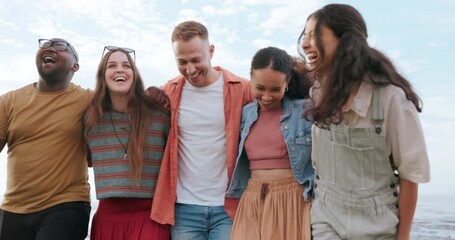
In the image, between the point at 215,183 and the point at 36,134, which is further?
the point at 36,134

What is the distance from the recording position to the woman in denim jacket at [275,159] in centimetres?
318

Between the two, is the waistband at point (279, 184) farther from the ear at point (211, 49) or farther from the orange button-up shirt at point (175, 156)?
the ear at point (211, 49)

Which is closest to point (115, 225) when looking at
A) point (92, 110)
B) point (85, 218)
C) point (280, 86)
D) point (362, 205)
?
point (85, 218)

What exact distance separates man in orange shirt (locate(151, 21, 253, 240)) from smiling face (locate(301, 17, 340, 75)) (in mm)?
990

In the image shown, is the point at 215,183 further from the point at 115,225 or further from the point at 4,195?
the point at 4,195

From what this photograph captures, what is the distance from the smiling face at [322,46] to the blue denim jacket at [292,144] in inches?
21.5

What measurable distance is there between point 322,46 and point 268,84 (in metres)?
0.62

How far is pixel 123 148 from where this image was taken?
12.1 ft

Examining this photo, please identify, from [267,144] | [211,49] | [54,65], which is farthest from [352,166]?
[54,65]

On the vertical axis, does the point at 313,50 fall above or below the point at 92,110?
above

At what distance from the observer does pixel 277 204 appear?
3.20 metres

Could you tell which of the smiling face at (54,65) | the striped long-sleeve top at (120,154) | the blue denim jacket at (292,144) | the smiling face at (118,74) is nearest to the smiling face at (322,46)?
the blue denim jacket at (292,144)

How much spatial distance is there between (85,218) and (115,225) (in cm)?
35

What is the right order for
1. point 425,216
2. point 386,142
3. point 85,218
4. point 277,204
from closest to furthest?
point 386,142
point 277,204
point 85,218
point 425,216
